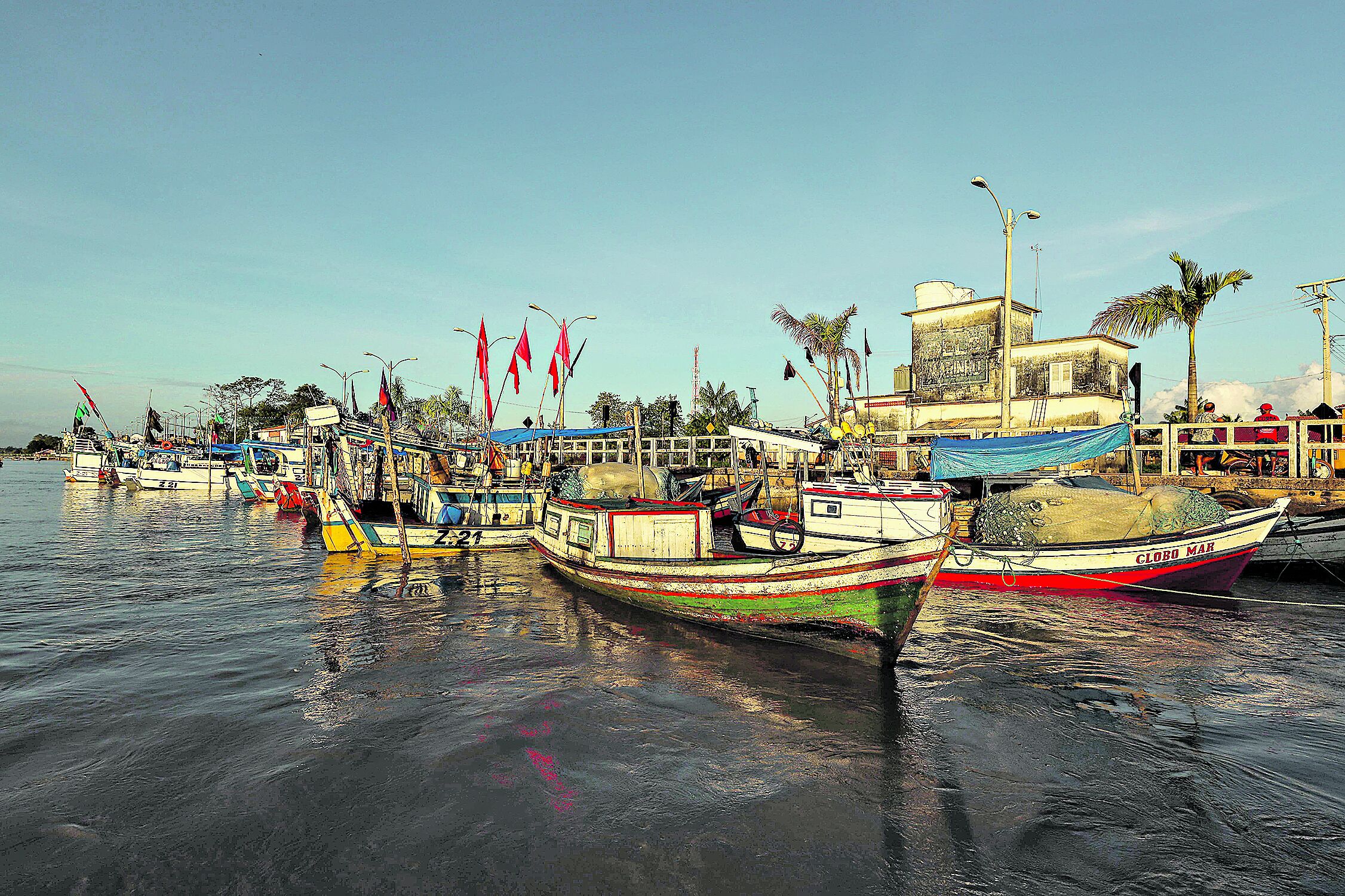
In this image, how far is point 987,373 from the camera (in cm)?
4016

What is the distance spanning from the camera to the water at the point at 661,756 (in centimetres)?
515

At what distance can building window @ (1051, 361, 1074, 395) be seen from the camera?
121ft

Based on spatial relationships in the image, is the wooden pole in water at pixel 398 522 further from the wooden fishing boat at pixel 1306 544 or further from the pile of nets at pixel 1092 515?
the wooden fishing boat at pixel 1306 544

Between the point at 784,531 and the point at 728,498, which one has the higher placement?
the point at 728,498

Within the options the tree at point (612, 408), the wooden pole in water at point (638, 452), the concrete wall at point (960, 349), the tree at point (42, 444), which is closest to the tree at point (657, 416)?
the tree at point (612, 408)

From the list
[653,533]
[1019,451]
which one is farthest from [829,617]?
[1019,451]

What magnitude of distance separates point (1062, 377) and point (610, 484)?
29327 millimetres

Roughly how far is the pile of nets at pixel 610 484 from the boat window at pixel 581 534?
4915mm

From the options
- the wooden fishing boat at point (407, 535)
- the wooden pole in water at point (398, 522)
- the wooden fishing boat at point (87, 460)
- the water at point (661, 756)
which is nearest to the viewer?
the water at point (661, 756)

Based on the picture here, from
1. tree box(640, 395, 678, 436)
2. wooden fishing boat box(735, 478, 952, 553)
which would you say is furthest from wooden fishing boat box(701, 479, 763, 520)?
tree box(640, 395, 678, 436)

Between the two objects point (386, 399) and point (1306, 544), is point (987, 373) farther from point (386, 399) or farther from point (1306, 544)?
point (386, 399)

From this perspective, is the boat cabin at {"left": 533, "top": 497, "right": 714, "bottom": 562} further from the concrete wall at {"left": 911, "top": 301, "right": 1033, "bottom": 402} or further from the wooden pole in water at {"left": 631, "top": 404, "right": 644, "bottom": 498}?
the concrete wall at {"left": 911, "top": 301, "right": 1033, "bottom": 402}

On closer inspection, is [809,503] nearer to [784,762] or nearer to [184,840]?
[784,762]

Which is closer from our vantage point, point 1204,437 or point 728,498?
point 1204,437
